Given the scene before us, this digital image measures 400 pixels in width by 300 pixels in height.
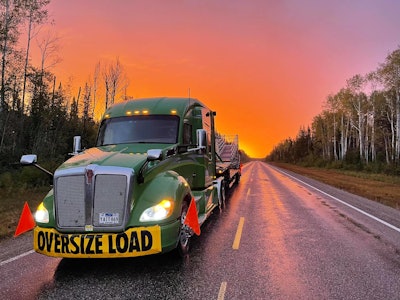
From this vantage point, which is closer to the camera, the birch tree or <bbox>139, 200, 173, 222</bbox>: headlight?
<bbox>139, 200, 173, 222</bbox>: headlight

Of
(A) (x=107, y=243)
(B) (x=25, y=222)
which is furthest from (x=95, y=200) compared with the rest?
(B) (x=25, y=222)

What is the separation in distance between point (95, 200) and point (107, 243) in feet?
2.17

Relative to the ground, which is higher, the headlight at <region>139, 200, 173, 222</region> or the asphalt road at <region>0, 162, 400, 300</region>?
the headlight at <region>139, 200, 173, 222</region>

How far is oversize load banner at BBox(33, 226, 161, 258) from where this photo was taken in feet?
17.0

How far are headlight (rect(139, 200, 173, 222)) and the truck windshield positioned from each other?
79.7 inches

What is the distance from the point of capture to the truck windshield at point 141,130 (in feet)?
24.7

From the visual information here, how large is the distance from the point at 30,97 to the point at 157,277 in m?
35.6

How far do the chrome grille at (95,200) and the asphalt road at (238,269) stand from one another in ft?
2.78

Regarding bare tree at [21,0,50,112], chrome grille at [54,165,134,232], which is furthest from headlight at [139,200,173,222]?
bare tree at [21,0,50,112]

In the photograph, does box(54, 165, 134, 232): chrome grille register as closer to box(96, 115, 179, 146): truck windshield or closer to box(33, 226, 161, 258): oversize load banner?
box(33, 226, 161, 258): oversize load banner

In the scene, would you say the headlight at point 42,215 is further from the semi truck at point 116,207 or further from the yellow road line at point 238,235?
the yellow road line at point 238,235

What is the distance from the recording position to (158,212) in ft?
18.1

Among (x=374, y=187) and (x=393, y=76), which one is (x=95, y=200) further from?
(x=393, y=76)

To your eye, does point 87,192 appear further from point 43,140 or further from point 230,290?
point 43,140
